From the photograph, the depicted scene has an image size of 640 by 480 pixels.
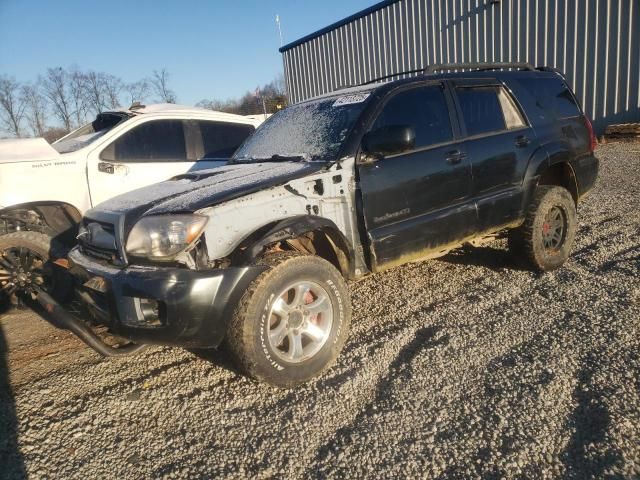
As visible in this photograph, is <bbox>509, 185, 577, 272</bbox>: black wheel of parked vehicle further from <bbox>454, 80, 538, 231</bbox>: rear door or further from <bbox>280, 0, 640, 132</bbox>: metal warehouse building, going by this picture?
<bbox>280, 0, 640, 132</bbox>: metal warehouse building

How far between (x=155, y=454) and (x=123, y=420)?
1.38ft

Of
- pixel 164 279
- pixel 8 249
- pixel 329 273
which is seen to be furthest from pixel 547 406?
pixel 8 249

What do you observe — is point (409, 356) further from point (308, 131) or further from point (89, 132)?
point (89, 132)

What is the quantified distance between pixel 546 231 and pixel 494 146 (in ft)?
3.31

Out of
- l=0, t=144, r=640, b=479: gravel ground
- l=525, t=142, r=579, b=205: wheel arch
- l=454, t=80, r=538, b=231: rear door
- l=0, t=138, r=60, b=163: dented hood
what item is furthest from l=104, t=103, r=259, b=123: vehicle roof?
l=525, t=142, r=579, b=205: wheel arch

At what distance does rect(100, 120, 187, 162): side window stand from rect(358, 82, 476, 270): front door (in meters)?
2.82

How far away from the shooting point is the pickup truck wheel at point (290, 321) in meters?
2.54

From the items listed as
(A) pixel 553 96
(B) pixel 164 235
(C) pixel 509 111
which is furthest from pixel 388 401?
(A) pixel 553 96

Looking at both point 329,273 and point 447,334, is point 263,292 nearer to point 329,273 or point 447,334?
point 329,273

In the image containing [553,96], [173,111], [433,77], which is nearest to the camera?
[433,77]

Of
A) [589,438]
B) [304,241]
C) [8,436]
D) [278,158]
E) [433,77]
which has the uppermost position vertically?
[433,77]

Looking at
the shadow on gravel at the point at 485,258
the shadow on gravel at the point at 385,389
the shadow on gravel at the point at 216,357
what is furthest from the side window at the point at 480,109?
the shadow on gravel at the point at 216,357

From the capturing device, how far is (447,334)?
10.5 feet

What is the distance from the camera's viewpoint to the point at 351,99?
358 cm
